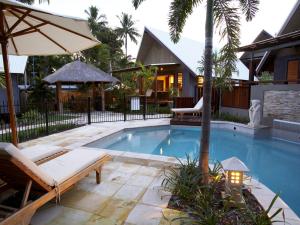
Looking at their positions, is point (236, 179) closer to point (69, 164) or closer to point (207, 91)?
point (207, 91)

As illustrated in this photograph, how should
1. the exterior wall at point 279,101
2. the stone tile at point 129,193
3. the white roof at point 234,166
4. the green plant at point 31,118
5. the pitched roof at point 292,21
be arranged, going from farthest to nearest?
the pitched roof at point 292,21
the green plant at point 31,118
the exterior wall at point 279,101
the stone tile at point 129,193
the white roof at point 234,166

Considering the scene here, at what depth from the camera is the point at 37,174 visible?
279 centimetres

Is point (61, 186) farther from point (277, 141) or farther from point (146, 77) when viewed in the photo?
point (146, 77)

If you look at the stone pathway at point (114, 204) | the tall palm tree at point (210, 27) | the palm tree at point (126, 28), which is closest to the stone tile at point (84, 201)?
the stone pathway at point (114, 204)

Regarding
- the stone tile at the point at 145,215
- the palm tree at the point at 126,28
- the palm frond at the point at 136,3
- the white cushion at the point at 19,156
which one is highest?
the palm tree at the point at 126,28

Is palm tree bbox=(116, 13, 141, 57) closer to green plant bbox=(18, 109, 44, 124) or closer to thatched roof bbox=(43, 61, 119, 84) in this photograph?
thatched roof bbox=(43, 61, 119, 84)

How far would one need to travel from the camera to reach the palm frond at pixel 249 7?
4758 mm

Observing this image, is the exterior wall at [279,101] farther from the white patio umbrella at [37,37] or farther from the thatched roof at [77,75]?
the thatched roof at [77,75]

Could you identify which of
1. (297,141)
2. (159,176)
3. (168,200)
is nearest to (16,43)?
(159,176)

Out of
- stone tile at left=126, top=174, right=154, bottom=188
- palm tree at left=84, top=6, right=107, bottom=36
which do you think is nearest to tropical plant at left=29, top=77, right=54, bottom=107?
stone tile at left=126, top=174, right=154, bottom=188

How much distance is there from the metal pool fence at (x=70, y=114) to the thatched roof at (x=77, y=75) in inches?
68.7

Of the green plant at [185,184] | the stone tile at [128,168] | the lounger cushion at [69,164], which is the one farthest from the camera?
the stone tile at [128,168]

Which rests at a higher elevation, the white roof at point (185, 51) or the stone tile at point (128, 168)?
the white roof at point (185, 51)

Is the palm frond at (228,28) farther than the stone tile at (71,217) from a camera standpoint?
Yes
